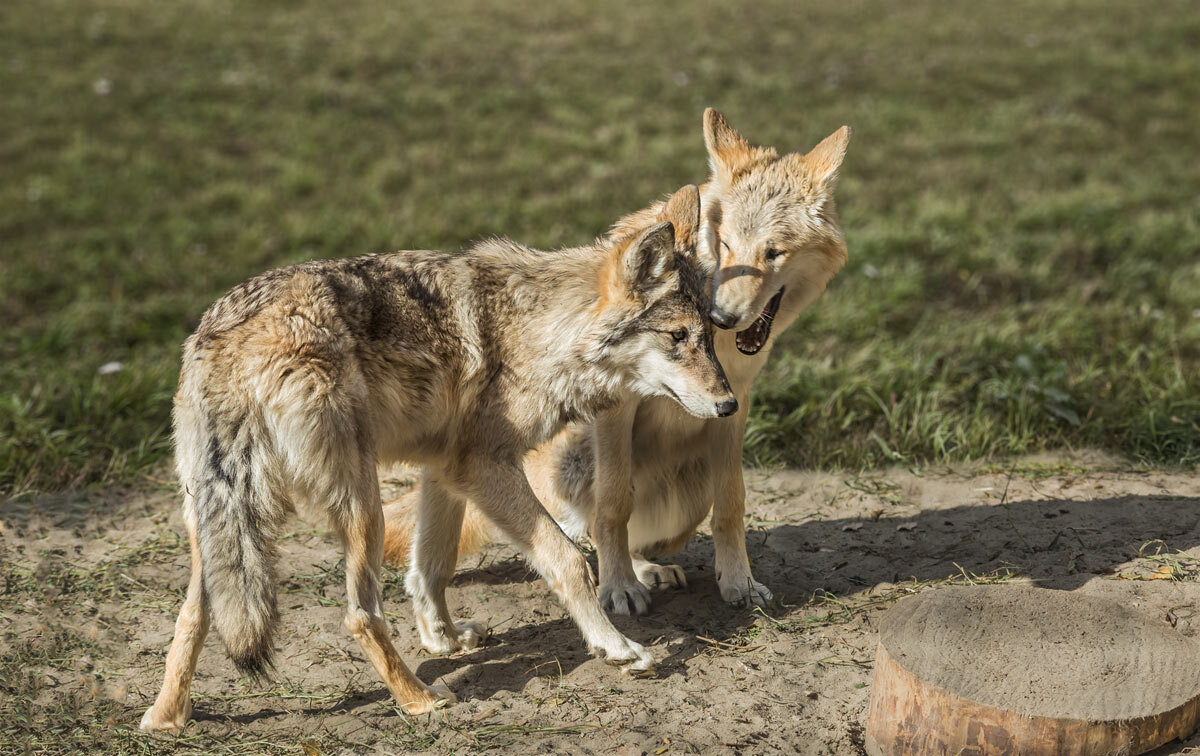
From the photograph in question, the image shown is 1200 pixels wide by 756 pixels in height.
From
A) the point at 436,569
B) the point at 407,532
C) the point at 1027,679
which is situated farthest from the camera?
the point at 407,532

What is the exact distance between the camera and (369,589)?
3.52 metres

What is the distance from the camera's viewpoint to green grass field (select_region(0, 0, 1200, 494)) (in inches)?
241

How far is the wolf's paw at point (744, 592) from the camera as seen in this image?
14.6 ft

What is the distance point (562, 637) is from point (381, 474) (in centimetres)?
198

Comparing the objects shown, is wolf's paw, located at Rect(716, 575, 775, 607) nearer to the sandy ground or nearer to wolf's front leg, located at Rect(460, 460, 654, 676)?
the sandy ground

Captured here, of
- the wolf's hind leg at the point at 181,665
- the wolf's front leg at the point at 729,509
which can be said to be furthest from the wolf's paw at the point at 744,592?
the wolf's hind leg at the point at 181,665

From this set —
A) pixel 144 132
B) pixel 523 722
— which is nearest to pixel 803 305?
pixel 523 722

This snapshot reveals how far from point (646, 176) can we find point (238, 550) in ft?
24.0

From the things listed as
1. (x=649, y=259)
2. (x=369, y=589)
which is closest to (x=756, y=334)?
(x=649, y=259)

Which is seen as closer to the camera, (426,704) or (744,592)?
(426,704)

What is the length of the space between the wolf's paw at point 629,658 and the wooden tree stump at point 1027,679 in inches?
32.3

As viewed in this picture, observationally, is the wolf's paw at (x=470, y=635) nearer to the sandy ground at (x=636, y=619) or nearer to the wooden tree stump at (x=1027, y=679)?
the sandy ground at (x=636, y=619)

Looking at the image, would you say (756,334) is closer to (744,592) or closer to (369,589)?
(744,592)

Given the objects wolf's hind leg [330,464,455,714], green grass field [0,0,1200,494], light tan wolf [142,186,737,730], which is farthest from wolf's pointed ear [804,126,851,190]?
wolf's hind leg [330,464,455,714]
